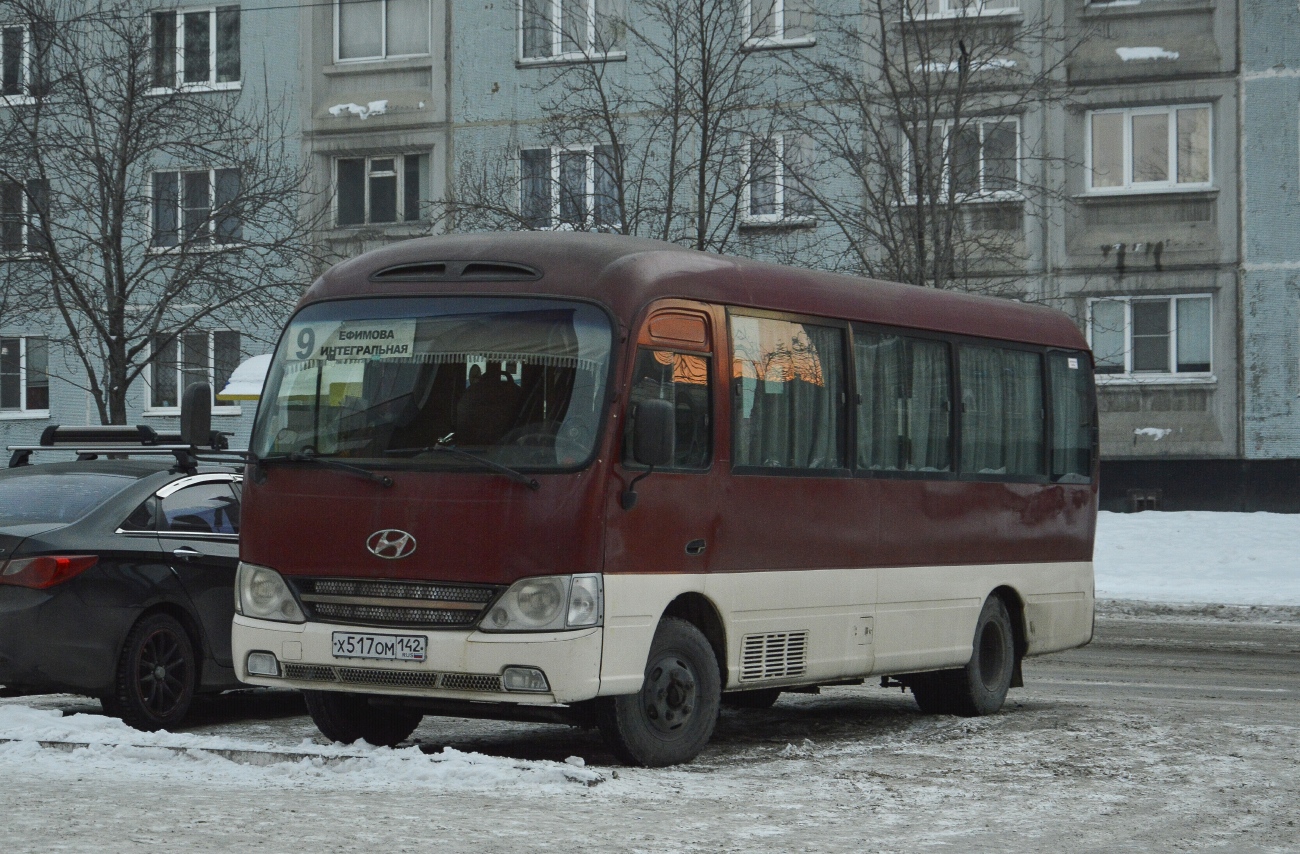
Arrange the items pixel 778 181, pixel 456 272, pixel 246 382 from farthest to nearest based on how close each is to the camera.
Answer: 1. pixel 778 181
2. pixel 246 382
3. pixel 456 272

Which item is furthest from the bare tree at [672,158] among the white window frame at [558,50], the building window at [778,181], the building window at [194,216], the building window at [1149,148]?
the building window at [1149,148]

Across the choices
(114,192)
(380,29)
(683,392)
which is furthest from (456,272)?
(380,29)

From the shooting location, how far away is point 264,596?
391 inches

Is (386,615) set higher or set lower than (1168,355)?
lower

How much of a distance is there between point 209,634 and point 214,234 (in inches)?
564

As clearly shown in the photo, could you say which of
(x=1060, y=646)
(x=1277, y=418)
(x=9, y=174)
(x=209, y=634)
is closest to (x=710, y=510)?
(x=209, y=634)

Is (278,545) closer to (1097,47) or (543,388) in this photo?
(543,388)

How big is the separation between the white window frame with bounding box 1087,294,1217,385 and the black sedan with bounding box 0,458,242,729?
24.0m

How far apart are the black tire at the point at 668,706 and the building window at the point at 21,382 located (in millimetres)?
32858

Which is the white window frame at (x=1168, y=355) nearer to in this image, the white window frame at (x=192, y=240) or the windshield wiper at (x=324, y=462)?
the white window frame at (x=192, y=240)

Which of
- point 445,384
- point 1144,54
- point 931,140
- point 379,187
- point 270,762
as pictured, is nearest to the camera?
point 270,762

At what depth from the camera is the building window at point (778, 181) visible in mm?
26312

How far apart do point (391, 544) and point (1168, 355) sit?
26490 millimetres

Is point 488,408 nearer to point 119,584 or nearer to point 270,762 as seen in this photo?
point 270,762
